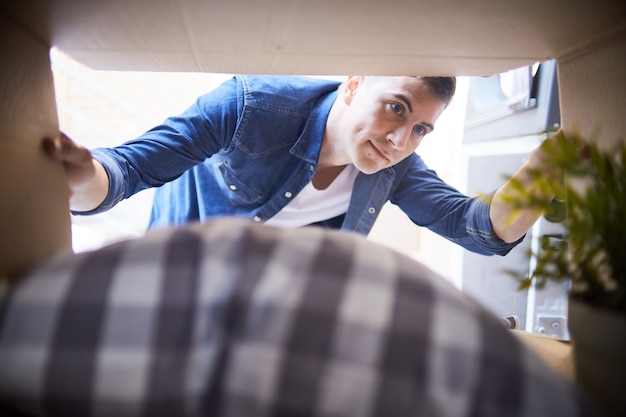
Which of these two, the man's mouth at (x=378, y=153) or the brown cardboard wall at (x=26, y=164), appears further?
the man's mouth at (x=378, y=153)

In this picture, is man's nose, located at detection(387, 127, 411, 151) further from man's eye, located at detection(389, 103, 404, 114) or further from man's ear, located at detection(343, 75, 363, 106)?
man's ear, located at detection(343, 75, 363, 106)

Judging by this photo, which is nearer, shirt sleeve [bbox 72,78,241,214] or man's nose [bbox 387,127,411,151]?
shirt sleeve [bbox 72,78,241,214]

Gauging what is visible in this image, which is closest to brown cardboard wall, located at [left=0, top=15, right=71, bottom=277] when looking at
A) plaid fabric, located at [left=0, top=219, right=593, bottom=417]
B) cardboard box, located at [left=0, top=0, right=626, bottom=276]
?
cardboard box, located at [left=0, top=0, right=626, bottom=276]

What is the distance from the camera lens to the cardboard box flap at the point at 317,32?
461mm

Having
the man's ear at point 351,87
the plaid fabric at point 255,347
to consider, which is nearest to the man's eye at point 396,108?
the man's ear at point 351,87

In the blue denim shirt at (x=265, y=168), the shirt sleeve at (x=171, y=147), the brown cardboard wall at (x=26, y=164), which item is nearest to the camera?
the brown cardboard wall at (x=26, y=164)

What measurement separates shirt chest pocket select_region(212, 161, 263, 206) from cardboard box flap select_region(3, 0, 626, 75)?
0.35 m

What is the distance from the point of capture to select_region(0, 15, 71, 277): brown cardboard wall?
42 cm

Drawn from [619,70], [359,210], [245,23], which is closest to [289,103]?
[359,210]

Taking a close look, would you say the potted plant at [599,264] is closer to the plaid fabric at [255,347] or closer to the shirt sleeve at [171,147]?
the plaid fabric at [255,347]

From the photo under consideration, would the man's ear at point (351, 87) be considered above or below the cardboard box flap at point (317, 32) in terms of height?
above

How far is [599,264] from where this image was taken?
339mm

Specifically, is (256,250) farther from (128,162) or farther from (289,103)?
(289,103)

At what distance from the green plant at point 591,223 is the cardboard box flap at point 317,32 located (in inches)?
7.9
